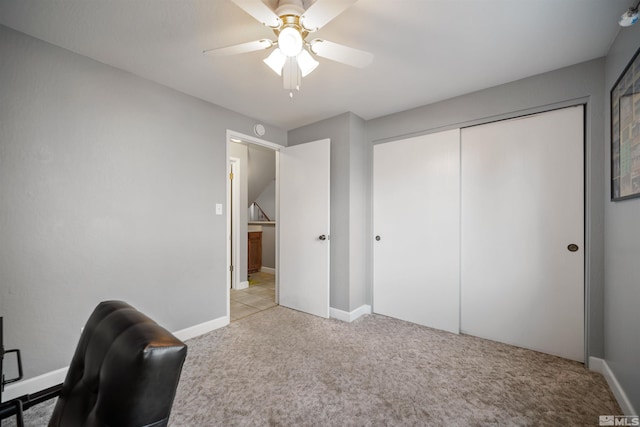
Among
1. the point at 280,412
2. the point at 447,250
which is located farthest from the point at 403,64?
the point at 280,412

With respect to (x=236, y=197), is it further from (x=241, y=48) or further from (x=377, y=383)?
(x=377, y=383)

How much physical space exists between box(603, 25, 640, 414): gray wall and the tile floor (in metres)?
3.07

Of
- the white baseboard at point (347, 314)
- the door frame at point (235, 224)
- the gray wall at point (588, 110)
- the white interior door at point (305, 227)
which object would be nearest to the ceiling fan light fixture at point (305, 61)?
the white interior door at point (305, 227)

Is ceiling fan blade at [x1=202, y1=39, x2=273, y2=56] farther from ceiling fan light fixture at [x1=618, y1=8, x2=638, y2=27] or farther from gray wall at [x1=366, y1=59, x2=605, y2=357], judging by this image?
gray wall at [x1=366, y1=59, x2=605, y2=357]

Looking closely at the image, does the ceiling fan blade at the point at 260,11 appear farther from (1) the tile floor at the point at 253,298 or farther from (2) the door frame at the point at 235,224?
(2) the door frame at the point at 235,224

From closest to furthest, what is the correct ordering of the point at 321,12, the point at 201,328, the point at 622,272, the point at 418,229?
the point at 321,12 < the point at 622,272 < the point at 201,328 < the point at 418,229

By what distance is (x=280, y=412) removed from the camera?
1.60m

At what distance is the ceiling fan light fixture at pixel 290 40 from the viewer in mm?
1379

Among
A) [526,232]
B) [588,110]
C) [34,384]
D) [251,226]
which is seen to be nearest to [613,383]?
[526,232]

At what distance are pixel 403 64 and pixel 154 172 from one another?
2.24m

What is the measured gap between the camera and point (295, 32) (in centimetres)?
139

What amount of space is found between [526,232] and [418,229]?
92 cm

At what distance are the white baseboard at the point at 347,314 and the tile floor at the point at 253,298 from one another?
0.86 metres

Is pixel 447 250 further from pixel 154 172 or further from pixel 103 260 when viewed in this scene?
pixel 103 260
